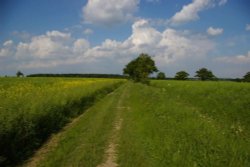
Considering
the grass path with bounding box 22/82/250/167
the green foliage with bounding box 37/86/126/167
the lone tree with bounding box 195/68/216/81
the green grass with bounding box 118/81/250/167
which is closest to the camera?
the green grass with bounding box 118/81/250/167

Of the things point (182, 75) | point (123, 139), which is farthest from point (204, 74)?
point (123, 139)

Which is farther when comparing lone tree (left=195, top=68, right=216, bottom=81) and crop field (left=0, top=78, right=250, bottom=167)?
lone tree (left=195, top=68, right=216, bottom=81)

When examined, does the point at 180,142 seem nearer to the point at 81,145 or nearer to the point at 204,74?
the point at 81,145

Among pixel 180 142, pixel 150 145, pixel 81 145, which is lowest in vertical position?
pixel 81 145

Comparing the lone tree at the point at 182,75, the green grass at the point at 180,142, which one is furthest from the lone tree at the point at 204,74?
the green grass at the point at 180,142

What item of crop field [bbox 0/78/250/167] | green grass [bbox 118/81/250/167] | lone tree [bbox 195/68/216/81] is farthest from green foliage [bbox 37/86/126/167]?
lone tree [bbox 195/68/216/81]

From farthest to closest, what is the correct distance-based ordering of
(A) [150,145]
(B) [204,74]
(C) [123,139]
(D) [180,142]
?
(B) [204,74], (C) [123,139], (A) [150,145], (D) [180,142]

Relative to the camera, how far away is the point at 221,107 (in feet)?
69.3

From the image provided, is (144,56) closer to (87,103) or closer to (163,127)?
(87,103)

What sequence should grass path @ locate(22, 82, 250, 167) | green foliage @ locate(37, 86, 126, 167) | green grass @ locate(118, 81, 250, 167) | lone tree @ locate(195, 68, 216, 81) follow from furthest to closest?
lone tree @ locate(195, 68, 216, 81), green foliage @ locate(37, 86, 126, 167), grass path @ locate(22, 82, 250, 167), green grass @ locate(118, 81, 250, 167)

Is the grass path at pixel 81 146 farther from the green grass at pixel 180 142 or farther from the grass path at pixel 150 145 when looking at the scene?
the green grass at pixel 180 142

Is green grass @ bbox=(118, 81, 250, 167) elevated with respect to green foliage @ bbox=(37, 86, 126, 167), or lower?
elevated

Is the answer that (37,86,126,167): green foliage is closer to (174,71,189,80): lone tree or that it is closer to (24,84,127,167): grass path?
(24,84,127,167): grass path

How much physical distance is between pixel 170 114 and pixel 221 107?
6124mm
